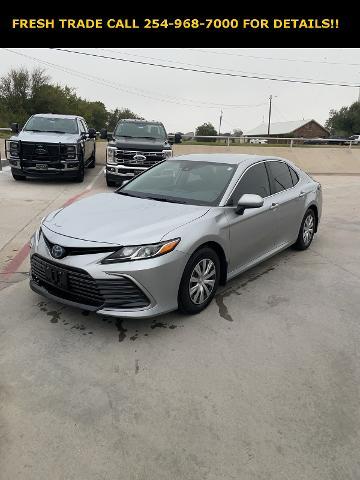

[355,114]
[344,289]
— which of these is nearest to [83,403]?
[344,289]

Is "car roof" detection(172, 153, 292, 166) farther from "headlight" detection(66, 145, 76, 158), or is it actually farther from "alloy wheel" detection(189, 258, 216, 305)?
"headlight" detection(66, 145, 76, 158)

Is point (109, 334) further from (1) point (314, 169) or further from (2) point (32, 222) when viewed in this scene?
(1) point (314, 169)

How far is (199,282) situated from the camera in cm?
381

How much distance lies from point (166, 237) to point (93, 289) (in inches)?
29.4

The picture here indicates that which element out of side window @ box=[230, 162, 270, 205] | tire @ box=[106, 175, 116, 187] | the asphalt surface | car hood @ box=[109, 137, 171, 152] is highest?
car hood @ box=[109, 137, 171, 152]

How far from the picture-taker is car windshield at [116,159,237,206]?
4305mm

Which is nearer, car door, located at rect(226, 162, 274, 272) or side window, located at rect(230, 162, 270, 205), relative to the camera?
car door, located at rect(226, 162, 274, 272)

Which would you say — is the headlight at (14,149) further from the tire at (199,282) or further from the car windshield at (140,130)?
the tire at (199,282)

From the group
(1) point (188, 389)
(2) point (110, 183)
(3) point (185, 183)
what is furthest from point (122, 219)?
(2) point (110, 183)

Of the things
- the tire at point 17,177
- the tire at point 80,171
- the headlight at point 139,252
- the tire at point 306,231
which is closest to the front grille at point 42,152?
the tire at point 80,171

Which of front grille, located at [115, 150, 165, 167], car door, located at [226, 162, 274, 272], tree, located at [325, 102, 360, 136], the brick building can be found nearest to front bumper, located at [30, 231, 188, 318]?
car door, located at [226, 162, 274, 272]

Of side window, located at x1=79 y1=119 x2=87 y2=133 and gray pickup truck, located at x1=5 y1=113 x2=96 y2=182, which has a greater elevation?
side window, located at x1=79 y1=119 x2=87 y2=133

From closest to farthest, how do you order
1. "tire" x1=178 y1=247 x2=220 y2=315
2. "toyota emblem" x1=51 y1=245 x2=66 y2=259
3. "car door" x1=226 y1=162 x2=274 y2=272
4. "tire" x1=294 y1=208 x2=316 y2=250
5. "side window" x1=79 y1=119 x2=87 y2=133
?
"toyota emblem" x1=51 y1=245 x2=66 y2=259, "tire" x1=178 y1=247 x2=220 y2=315, "car door" x1=226 y1=162 x2=274 y2=272, "tire" x1=294 y1=208 x2=316 y2=250, "side window" x1=79 y1=119 x2=87 y2=133

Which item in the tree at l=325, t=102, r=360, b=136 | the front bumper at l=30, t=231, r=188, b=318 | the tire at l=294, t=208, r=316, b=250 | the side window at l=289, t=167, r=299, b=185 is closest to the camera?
the front bumper at l=30, t=231, r=188, b=318
